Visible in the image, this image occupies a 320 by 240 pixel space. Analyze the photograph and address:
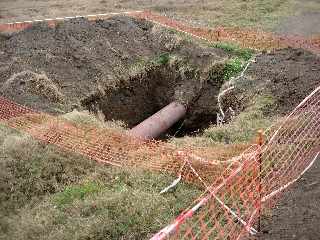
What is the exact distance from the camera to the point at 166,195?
298 inches

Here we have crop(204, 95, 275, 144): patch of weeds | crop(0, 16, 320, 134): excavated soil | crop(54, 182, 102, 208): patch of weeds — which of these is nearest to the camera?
crop(54, 182, 102, 208): patch of weeds

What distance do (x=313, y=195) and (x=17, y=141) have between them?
5.08m

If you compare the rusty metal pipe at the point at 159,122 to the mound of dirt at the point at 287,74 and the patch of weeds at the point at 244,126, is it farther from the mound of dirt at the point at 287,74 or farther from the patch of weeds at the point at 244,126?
the mound of dirt at the point at 287,74

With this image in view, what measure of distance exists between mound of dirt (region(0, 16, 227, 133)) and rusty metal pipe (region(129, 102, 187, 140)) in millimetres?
359

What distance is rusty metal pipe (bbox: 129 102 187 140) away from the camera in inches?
460

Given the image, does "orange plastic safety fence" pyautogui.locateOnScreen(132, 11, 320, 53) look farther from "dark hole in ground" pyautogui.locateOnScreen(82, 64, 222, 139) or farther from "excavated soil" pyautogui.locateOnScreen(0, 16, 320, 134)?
"dark hole in ground" pyautogui.locateOnScreen(82, 64, 222, 139)

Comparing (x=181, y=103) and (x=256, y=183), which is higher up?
(x=256, y=183)

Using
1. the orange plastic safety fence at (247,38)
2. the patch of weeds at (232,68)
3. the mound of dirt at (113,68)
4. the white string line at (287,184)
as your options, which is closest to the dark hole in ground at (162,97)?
the mound of dirt at (113,68)

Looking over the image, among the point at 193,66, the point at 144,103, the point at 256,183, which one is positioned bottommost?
the point at 144,103

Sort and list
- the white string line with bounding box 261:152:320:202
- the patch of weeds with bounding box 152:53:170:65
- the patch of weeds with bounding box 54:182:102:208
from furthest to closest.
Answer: the patch of weeds with bounding box 152:53:170:65 < the patch of weeds with bounding box 54:182:102:208 < the white string line with bounding box 261:152:320:202

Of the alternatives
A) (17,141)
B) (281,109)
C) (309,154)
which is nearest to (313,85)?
(281,109)

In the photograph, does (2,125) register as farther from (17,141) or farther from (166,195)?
(166,195)

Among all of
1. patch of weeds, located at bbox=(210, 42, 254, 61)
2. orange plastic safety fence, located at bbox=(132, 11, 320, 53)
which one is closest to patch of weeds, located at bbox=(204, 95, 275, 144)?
patch of weeds, located at bbox=(210, 42, 254, 61)

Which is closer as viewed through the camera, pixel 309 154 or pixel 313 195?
pixel 313 195
